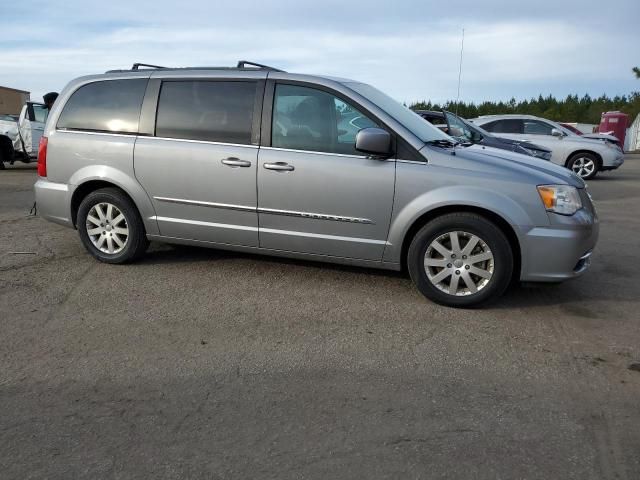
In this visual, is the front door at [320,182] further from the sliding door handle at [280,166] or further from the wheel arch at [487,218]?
the wheel arch at [487,218]

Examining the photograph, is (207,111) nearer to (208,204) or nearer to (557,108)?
(208,204)

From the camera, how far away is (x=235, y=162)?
188 inches

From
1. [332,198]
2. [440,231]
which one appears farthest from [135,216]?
[440,231]

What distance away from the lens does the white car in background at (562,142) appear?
46.2 ft

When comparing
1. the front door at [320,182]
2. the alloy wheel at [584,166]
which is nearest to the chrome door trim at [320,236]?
the front door at [320,182]

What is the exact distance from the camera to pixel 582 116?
75.8 meters

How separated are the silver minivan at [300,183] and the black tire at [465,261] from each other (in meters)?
0.01

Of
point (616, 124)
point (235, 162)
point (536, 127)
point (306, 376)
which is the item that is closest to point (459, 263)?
point (306, 376)

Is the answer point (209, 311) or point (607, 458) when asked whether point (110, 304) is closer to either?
point (209, 311)

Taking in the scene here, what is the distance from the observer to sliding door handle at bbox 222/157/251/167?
4.73 m

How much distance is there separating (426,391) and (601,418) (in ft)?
2.86

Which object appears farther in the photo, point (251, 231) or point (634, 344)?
point (251, 231)

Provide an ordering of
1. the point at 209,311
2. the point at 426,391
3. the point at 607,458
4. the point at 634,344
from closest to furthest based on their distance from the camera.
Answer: the point at 607,458 < the point at 426,391 < the point at 634,344 < the point at 209,311

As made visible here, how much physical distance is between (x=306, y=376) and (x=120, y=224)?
2.97m
